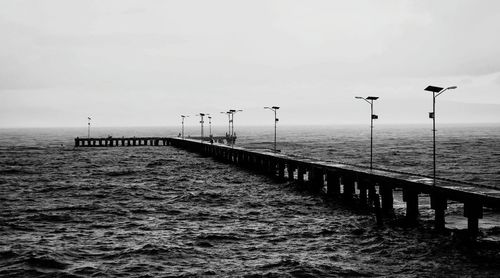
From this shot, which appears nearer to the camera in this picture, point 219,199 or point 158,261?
point 158,261

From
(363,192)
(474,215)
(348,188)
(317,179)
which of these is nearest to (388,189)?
(363,192)

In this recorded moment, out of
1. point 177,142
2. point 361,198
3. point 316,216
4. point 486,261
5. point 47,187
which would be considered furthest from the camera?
point 177,142

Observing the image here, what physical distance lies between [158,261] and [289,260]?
4.87m

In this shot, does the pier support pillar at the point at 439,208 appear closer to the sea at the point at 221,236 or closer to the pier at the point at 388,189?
the pier at the point at 388,189

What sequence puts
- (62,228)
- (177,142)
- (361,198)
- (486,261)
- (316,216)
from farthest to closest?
(177,142) → (361,198) → (316,216) → (62,228) → (486,261)

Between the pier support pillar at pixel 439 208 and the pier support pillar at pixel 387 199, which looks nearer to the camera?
the pier support pillar at pixel 439 208

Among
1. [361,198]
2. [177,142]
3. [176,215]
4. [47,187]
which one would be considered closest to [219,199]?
[176,215]

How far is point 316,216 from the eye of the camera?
30641 mm

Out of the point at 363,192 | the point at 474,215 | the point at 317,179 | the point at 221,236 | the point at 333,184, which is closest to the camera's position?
the point at 474,215

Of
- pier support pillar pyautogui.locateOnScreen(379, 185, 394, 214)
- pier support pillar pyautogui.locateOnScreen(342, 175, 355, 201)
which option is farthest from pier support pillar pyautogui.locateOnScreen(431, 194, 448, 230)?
pier support pillar pyautogui.locateOnScreen(342, 175, 355, 201)

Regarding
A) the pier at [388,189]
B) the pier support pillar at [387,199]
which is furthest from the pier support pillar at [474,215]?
the pier support pillar at [387,199]

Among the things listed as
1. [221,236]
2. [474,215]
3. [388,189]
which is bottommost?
[221,236]

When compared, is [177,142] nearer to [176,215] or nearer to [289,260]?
[176,215]

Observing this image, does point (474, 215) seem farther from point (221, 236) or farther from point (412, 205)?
point (221, 236)
